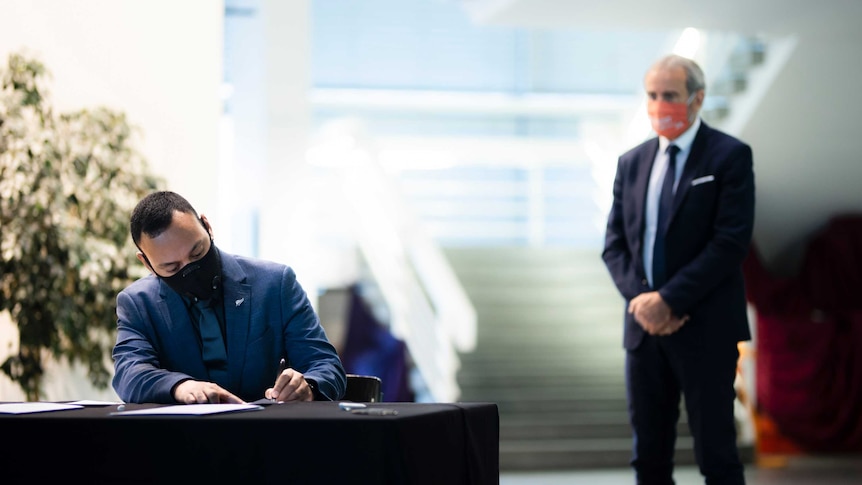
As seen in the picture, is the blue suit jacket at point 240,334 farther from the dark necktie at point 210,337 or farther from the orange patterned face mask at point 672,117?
the orange patterned face mask at point 672,117

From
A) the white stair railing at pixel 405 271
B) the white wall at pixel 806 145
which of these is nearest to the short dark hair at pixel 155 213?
the white stair railing at pixel 405 271

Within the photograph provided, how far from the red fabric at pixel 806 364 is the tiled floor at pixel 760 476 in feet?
1.30

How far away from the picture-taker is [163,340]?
7.80ft

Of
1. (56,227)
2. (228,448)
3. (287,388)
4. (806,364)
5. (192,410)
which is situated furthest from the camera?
(806,364)

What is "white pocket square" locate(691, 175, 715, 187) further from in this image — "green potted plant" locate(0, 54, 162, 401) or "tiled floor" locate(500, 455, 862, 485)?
"tiled floor" locate(500, 455, 862, 485)

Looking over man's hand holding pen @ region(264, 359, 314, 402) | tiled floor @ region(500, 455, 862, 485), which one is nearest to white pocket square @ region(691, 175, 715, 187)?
man's hand holding pen @ region(264, 359, 314, 402)

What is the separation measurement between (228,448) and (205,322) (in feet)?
2.27

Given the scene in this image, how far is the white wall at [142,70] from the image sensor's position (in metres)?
4.35

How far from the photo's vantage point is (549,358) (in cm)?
789

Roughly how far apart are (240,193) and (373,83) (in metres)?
2.28

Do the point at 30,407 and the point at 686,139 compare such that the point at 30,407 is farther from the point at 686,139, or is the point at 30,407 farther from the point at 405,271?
the point at 405,271

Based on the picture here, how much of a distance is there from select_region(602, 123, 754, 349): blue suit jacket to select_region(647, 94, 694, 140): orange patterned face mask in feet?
0.23

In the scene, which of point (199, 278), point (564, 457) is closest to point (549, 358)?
point (564, 457)

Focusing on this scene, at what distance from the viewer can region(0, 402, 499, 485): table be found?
1.68 m
